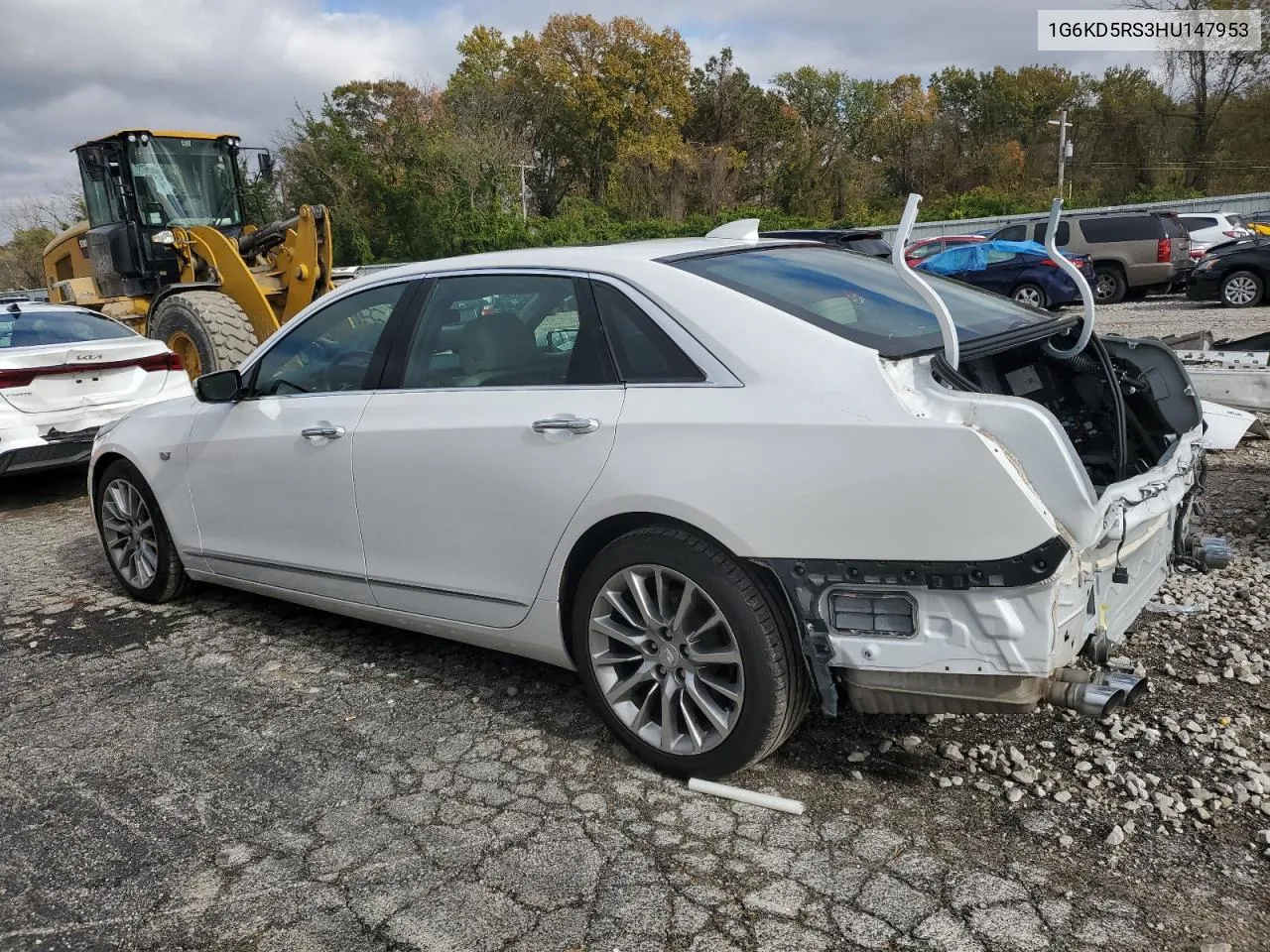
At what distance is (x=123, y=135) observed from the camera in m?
10.8

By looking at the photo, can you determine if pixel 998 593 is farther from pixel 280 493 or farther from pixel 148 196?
pixel 148 196

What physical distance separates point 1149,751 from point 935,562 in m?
1.15

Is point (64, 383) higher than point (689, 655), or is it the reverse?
point (64, 383)

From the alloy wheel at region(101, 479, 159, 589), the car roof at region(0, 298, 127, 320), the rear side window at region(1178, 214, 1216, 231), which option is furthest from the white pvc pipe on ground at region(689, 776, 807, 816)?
the rear side window at region(1178, 214, 1216, 231)

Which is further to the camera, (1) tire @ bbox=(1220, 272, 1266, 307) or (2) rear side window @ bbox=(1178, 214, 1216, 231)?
(2) rear side window @ bbox=(1178, 214, 1216, 231)

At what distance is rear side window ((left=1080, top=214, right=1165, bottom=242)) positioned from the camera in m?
17.9

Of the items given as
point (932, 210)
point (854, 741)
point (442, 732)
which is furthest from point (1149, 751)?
point (932, 210)

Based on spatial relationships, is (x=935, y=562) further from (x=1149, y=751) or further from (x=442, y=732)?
(x=442, y=732)

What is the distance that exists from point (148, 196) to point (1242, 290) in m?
16.3

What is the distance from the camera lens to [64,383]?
7254 mm

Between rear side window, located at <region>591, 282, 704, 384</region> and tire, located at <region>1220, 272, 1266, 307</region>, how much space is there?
16706 millimetres

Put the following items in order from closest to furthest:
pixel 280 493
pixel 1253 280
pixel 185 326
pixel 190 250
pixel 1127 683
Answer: pixel 1127 683 < pixel 280 493 < pixel 185 326 < pixel 190 250 < pixel 1253 280

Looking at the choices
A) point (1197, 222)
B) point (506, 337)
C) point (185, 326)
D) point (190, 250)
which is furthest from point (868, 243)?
point (1197, 222)

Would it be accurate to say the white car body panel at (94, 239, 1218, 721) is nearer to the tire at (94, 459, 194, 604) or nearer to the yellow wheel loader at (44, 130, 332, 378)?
the tire at (94, 459, 194, 604)
